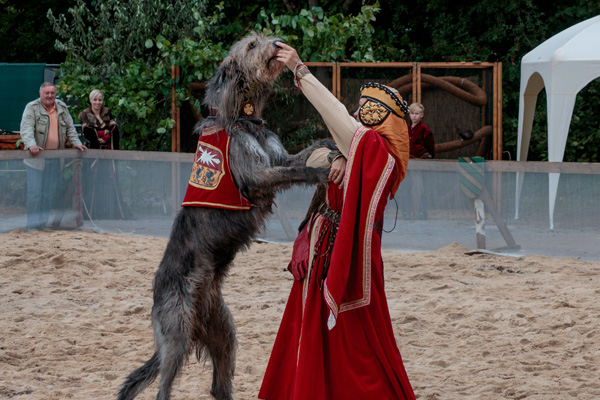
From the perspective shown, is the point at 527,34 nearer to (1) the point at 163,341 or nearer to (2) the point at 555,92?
(2) the point at 555,92

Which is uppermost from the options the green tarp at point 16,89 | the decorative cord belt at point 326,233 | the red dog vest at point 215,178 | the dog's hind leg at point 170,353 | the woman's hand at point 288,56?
the green tarp at point 16,89

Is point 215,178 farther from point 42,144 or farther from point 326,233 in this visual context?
point 42,144

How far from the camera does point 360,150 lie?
10.2 feet

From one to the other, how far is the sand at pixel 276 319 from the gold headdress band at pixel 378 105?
1.66 m

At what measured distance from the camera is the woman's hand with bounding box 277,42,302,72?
10.7 feet

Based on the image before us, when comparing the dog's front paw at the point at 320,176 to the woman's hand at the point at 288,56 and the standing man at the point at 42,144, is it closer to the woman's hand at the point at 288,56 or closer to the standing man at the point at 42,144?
the woman's hand at the point at 288,56

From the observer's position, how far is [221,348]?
3.70 meters

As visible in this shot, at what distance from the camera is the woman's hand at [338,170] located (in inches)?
128

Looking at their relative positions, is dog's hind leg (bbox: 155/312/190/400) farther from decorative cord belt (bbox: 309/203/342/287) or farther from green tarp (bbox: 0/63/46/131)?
green tarp (bbox: 0/63/46/131)

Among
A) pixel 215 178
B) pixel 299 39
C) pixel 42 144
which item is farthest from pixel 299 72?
pixel 299 39

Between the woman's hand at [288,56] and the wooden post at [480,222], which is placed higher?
the woman's hand at [288,56]

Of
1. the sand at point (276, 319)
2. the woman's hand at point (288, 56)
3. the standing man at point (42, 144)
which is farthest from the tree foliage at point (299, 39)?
Answer: the woman's hand at point (288, 56)

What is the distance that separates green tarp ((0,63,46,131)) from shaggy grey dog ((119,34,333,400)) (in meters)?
9.04

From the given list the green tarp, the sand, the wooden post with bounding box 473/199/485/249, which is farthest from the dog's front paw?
the green tarp
